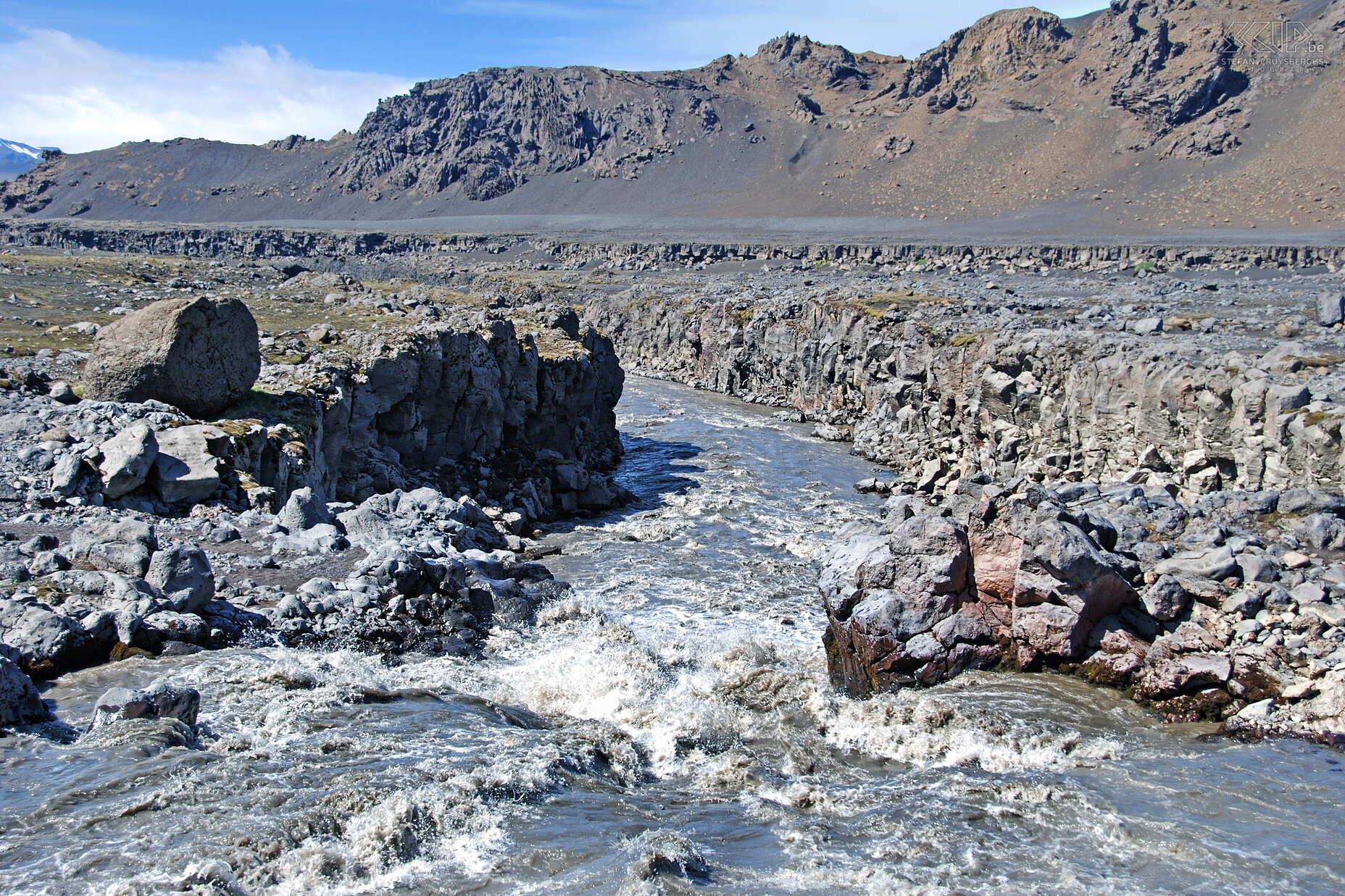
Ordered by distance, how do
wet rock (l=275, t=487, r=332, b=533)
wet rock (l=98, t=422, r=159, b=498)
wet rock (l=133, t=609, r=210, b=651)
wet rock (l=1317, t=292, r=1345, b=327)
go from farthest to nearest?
wet rock (l=1317, t=292, r=1345, b=327) → wet rock (l=275, t=487, r=332, b=533) → wet rock (l=98, t=422, r=159, b=498) → wet rock (l=133, t=609, r=210, b=651)

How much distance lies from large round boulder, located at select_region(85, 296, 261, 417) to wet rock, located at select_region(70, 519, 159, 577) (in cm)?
661

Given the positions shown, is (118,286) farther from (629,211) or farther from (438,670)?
(629,211)

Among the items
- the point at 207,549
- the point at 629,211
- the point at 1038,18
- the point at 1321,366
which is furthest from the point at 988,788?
the point at 1038,18

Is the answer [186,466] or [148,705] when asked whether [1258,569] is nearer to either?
[148,705]

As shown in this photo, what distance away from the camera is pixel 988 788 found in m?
13.6

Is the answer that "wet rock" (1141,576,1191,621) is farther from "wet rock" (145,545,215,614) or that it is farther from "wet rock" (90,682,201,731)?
"wet rock" (145,545,215,614)

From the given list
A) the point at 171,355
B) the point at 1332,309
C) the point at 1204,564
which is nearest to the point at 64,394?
the point at 171,355

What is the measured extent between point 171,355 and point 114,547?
738 centimetres

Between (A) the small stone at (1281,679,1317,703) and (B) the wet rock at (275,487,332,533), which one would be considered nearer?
(A) the small stone at (1281,679,1317,703)

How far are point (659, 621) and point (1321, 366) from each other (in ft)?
79.2

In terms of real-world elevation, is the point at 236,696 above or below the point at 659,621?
above

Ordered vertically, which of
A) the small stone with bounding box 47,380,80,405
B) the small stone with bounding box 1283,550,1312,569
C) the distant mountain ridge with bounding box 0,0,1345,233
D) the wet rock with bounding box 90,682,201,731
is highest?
the distant mountain ridge with bounding box 0,0,1345,233

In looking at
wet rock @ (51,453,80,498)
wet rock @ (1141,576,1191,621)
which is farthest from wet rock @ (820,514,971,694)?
wet rock @ (51,453,80,498)

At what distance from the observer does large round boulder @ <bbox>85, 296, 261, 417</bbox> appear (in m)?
21.6
